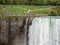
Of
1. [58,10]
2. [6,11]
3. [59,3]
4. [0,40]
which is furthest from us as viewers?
[59,3]

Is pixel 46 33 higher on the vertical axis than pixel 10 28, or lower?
lower

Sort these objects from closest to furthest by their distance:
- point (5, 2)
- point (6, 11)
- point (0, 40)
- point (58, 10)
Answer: point (0, 40) → point (6, 11) → point (58, 10) → point (5, 2)

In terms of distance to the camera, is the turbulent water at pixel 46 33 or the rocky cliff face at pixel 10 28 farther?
the turbulent water at pixel 46 33

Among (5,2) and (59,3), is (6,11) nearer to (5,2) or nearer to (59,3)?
(5,2)

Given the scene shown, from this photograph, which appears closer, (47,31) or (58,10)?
(47,31)

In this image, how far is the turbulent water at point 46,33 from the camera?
50.0 feet

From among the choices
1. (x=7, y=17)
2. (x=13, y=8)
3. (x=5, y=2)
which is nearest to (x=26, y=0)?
(x=5, y=2)

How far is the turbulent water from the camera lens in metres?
15.2

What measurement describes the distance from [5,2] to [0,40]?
937 centimetres

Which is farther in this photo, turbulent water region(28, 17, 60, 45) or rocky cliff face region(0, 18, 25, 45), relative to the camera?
turbulent water region(28, 17, 60, 45)

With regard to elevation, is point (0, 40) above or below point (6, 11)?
below

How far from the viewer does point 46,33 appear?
15.2 m

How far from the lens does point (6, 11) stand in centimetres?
1919

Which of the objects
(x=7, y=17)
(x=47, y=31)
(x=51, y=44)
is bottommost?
(x=51, y=44)
